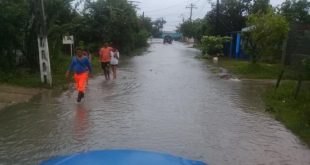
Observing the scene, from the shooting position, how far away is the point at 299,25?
24062 millimetres

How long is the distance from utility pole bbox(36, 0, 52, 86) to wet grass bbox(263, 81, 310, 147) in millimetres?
6879

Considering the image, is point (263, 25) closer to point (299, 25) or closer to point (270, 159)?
point (299, 25)

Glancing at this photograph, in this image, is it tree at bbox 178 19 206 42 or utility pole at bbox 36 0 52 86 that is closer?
utility pole at bbox 36 0 52 86

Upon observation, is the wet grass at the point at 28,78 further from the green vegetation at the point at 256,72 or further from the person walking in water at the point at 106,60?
the green vegetation at the point at 256,72

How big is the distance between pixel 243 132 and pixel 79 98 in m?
5.08

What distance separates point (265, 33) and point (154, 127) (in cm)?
1449

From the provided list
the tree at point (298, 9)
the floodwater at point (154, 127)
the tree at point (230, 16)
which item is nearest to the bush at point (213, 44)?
the tree at point (230, 16)

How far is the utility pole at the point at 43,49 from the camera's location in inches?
604

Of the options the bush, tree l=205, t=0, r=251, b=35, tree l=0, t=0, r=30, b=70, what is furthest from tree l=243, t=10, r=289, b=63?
tree l=205, t=0, r=251, b=35

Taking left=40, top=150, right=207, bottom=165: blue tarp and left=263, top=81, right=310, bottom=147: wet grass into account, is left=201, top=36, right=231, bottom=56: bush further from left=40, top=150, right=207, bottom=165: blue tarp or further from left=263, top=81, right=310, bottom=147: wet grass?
left=40, top=150, right=207, bottom=165: blue tarp

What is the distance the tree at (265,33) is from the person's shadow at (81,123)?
12.8 m

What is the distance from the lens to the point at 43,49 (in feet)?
51.7

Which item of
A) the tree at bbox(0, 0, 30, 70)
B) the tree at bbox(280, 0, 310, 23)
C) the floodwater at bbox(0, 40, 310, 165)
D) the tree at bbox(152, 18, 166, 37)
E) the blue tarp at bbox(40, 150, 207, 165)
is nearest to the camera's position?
the blue tarp at bbox(40, 150, 207, 165)

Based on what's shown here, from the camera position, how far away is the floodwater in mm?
7754
